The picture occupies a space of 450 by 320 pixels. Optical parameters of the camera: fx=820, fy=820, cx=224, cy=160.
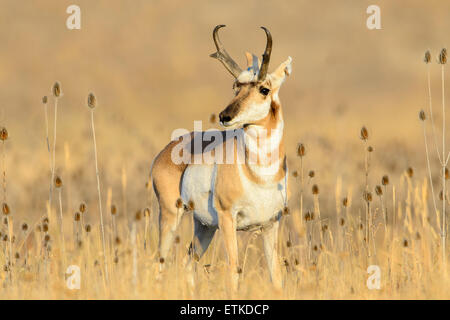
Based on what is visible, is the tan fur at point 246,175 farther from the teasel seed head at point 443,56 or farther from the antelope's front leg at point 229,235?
the teasel seed head at point 443,56

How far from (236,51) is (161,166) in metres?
27.5

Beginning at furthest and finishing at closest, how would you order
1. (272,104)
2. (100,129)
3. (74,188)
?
(100,129) → (74,188) → (272,104)

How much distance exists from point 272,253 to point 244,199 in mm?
706

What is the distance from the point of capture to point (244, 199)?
836 centimetres

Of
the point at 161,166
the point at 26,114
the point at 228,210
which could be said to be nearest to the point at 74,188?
the point at 161,166

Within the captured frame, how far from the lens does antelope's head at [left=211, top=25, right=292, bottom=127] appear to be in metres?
7.93

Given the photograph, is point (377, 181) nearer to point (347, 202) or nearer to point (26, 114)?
point (347, 202)

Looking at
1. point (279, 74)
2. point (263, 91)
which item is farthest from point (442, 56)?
point (263, 91)

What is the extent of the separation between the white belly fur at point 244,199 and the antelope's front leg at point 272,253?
24 cm

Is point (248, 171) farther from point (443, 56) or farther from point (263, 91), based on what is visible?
point (443, 56)

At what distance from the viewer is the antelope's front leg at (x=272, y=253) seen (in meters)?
8.55

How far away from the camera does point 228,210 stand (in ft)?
27.7

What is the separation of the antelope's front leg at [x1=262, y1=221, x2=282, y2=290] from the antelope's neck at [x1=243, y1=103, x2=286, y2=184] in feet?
2.08

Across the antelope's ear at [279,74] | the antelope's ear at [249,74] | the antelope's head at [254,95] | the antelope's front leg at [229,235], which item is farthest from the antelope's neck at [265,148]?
the antelope's front leg at [229,235]
